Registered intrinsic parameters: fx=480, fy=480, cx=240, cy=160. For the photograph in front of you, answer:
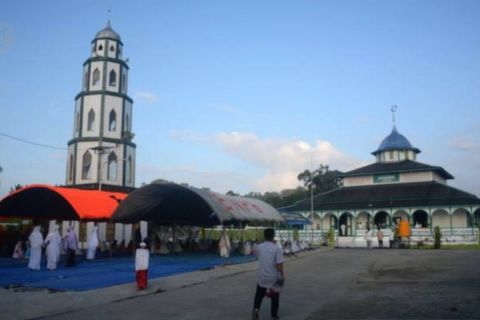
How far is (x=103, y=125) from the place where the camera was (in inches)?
1265

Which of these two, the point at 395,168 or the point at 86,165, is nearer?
the point at 86,165

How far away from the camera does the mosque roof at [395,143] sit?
49.9 m

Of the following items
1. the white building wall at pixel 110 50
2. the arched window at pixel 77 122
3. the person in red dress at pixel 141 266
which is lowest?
the person in red dress at pixel 141 266

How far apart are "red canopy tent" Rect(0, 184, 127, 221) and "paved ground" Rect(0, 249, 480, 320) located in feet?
27.7

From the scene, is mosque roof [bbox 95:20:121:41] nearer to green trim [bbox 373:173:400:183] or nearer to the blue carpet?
the blue carpet

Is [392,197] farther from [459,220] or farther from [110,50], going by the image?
[110,50]

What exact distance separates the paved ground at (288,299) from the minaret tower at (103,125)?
62.2ft

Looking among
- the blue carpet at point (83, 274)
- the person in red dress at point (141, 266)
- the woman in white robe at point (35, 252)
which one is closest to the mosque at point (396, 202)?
the blue carpet at point (83, 274)

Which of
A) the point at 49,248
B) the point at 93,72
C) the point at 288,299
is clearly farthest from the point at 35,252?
the point at 93,72

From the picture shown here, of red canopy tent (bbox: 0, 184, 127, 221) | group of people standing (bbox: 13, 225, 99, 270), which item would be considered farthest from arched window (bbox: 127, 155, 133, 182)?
group of people standing (bbox: 13, 225, 99, 270)

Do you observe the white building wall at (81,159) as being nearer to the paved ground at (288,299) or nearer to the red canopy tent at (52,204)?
the red canopy tent at (52,204)

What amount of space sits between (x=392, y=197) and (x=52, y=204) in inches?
1202

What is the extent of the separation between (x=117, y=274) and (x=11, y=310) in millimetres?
5869

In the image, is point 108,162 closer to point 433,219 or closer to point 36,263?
point 36,263
